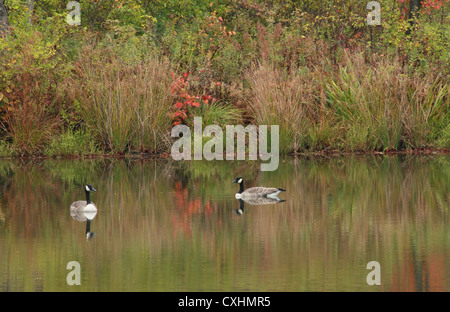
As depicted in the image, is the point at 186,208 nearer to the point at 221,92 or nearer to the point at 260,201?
the point at 260,201

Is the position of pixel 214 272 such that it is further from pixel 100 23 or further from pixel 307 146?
pixel 100 23

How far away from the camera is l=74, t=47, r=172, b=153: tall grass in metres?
22.1

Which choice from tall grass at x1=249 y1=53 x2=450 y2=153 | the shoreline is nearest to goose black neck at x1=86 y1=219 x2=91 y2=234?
the shoreline

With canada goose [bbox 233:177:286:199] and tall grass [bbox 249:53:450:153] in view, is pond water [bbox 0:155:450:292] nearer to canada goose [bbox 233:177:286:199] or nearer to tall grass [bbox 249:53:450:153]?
canada goose [bbox 233:177:286:199]

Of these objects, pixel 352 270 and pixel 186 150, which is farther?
pixel 186 150

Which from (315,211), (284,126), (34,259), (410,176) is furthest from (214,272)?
(284,126)

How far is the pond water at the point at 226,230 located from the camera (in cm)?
889

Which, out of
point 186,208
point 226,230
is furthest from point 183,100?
point 226,230

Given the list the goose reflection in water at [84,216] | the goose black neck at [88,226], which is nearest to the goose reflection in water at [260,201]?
the goose reflection in water at [84,216]

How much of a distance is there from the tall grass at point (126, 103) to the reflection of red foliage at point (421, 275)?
1331 cm

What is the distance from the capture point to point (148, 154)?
891 inches

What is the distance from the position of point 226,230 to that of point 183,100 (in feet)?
37.9

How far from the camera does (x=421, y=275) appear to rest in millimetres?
8852

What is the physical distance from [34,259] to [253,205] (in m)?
5.15
